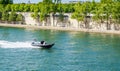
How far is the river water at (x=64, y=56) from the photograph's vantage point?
38.1m

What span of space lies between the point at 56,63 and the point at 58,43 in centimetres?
1449

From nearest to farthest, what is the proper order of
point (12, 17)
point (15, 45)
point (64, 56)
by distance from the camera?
1. point (64, 56)
2. point (15, 45)
3. point (12, 17)

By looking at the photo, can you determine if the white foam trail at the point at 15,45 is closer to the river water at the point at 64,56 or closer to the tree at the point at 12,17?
the river water at the point at 64,56

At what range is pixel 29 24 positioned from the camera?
86750 mm

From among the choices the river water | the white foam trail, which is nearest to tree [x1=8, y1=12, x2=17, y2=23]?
the river water

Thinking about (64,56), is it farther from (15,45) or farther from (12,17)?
(12,17)

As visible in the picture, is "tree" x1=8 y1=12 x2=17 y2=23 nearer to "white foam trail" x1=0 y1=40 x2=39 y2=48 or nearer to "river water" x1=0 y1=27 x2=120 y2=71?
"river water" x1=0 y1=27 x2=120 y2=71

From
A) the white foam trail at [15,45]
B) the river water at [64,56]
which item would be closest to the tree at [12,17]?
the river water at [64,56]

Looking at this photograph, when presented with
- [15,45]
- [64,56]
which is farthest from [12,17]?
[64,56]

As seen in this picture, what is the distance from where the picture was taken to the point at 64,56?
44125mm

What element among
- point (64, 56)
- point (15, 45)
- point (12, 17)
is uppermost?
point (12, 17)

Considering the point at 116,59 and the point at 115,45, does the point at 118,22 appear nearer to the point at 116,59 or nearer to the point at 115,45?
the point at 115,45

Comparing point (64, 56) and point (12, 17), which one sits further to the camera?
point (12, 17)

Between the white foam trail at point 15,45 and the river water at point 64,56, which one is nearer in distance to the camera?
the river water at point 64,56
